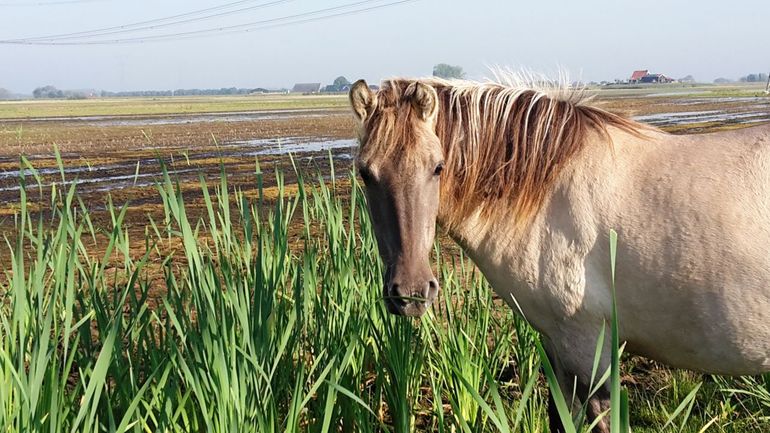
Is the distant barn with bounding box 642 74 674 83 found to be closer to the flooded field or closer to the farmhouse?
the farmhouse

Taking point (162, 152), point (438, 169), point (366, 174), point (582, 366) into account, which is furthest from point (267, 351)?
point (162, 152)

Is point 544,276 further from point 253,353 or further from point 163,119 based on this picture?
point 163,119

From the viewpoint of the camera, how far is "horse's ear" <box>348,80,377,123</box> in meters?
2.71

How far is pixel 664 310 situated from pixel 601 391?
42cm

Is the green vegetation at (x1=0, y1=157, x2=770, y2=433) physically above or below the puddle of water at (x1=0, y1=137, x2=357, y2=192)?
above

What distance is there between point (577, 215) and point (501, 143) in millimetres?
421

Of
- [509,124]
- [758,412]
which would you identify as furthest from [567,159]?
[758,412]

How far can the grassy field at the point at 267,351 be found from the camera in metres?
2.36

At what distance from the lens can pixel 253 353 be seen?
93.6 inches

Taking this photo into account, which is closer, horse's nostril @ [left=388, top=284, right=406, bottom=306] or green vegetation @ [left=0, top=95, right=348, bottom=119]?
horse's nostril @ [left=388, top=284, right=406, bottom=306]

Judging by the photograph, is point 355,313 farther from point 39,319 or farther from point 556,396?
point 556,396

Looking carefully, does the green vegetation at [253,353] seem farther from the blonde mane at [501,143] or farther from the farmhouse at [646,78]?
the farmhouse at [646,78]

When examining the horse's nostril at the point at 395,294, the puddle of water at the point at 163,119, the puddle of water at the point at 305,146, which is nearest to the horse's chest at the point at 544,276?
the horse's nostril at the point at 395,294

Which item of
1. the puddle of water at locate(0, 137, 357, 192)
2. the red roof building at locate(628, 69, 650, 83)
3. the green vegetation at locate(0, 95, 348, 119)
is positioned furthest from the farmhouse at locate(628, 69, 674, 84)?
the puddle of water at locate(0, 137, 357, 192)
